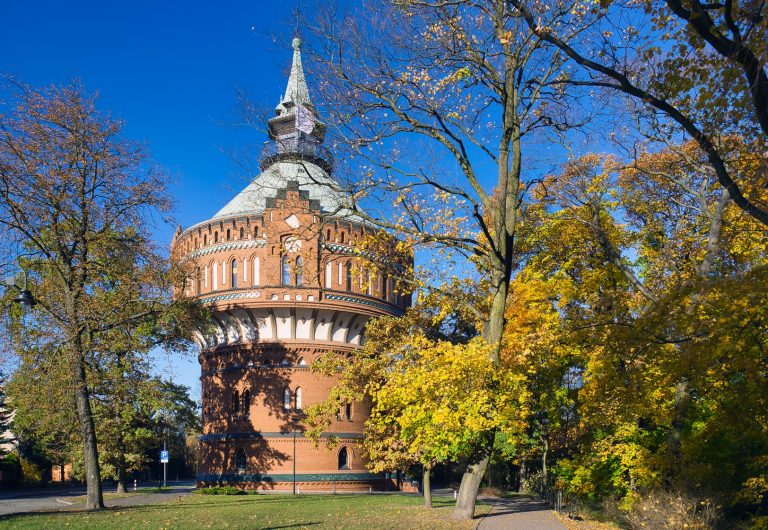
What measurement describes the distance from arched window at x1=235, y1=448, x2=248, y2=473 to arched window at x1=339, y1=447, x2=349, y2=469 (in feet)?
17.5

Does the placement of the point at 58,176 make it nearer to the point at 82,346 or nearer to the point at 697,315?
the point at 82,346

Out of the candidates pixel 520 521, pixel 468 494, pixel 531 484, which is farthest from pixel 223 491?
pixel 468 494

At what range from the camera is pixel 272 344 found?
3900 centimetres

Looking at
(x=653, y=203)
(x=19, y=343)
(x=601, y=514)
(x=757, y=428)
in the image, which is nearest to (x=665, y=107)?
(x=757, y=428)

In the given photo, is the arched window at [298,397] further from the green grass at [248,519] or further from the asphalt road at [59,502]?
the green grass at [248,519]

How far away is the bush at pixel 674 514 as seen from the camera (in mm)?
12672

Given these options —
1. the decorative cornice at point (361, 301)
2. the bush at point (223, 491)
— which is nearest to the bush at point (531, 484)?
the decorative cornice at point (361, 301)

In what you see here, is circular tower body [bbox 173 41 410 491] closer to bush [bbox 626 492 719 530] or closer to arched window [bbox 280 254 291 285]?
arched window [bbox 280 254 291 285]

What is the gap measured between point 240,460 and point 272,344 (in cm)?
685

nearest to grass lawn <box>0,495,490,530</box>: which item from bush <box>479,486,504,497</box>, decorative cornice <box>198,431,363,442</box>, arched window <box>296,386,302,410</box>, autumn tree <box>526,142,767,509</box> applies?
autumn tree <box>526,142,767,509</box>

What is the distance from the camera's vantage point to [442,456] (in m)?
17.3

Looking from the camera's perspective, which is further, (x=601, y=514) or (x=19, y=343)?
(x=601, y=514)

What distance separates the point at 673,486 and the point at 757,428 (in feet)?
15.6

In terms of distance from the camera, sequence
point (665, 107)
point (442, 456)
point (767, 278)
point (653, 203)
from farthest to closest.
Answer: point (653, 203) < point (442, 456) < point (767, 278) < point (665, 107)
